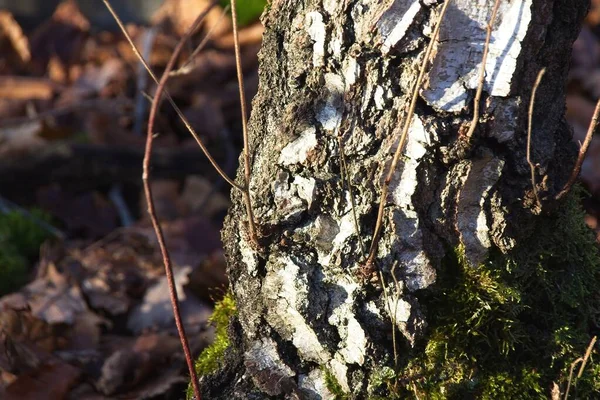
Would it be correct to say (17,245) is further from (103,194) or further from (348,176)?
(348,176)

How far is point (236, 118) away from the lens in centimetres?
455

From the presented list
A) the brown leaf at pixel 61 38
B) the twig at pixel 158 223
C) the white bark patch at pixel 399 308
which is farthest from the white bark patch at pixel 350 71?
the brown leaf at pixel 61 38

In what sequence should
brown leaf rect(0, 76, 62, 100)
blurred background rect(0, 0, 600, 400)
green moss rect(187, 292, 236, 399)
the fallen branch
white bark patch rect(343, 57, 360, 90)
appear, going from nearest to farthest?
white bark patch rect(343, 57, 360, 90) < green moss rect(187, 292, 236, 399) < blurred background rect(0, 0, 600, 400) < the fallen branch < brown leaf rect(0, 76, 62, 100)

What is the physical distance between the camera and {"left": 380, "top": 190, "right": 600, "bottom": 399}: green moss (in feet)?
5.15

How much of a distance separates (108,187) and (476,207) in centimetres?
318

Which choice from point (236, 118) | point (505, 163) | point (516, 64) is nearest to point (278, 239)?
point (505, 163)

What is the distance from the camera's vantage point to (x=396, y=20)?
141 centimetres

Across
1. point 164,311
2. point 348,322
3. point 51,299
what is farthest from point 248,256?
point 51,299

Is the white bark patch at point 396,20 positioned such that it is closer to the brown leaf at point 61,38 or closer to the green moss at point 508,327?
the green moss at point 508,327

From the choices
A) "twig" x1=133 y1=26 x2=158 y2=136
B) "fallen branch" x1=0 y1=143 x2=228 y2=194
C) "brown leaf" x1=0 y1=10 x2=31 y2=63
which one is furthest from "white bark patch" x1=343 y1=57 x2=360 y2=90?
"brown leaf" x1=0 y1=10 x2=31 y2=63

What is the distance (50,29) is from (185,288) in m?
4.00

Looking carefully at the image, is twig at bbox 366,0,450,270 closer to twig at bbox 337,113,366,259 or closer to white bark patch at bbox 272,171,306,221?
twig at bbox 337,113,366,259

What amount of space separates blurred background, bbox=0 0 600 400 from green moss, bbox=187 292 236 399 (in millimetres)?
102

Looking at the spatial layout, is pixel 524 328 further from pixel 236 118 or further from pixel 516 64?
pixel 236 118
